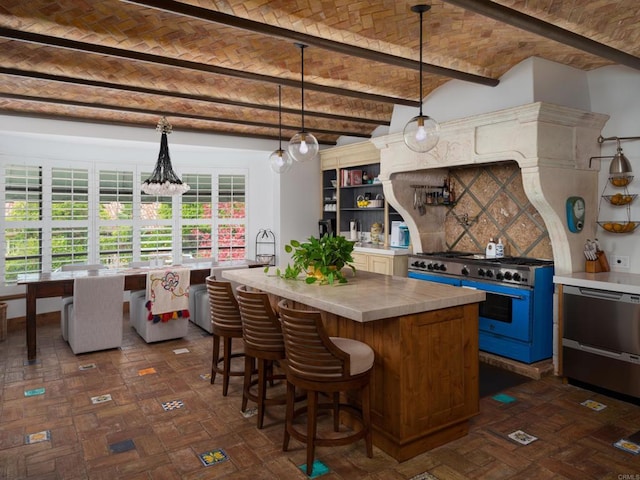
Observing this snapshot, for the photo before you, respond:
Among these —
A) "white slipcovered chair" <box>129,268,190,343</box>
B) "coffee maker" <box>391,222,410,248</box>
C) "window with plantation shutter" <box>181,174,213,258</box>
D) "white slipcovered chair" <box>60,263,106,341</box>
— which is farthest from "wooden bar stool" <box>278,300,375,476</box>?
"window with plantation shutter" <box>181,174,213,258</box>

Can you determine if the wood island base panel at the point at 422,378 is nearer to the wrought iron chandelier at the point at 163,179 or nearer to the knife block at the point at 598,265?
the knife block at the point at 598,265

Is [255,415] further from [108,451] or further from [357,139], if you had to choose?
[357,139]

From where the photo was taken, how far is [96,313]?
4883 mm

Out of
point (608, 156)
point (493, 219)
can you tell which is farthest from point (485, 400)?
point (608, 156)

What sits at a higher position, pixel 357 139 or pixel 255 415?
pixel 357 139

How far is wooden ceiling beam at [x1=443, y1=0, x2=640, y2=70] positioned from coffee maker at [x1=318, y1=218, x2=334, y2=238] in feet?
15.5

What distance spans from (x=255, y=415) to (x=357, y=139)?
5.14m

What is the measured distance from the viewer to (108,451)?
2900 mm

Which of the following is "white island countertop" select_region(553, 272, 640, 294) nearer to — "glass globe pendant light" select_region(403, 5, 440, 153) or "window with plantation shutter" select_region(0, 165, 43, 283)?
"glass globe pendant light" select_region(403, 5, 440, 153)

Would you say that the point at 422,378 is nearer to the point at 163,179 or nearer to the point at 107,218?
the point at 163,179

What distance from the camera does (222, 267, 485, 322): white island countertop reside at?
2.64 meters

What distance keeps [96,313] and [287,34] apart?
3.52 meters

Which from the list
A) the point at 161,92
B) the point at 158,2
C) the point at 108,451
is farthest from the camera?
the point at 161,92

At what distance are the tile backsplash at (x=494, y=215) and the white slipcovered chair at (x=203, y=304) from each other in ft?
9.18
